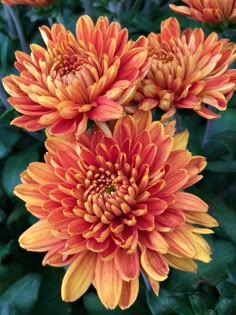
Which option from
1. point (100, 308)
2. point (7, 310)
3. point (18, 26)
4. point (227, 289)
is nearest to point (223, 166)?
point (227, 289)

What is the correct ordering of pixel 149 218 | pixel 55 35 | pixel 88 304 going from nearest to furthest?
1. pixel 149 218
2. pixel 55 35
3. pixel 88 304

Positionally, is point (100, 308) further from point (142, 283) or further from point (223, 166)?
point (223, 166)

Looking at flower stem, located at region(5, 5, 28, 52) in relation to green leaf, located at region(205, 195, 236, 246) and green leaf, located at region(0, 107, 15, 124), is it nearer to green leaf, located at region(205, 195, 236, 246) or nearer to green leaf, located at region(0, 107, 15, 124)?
green leaf, located at region(0, 107, 15, 124)

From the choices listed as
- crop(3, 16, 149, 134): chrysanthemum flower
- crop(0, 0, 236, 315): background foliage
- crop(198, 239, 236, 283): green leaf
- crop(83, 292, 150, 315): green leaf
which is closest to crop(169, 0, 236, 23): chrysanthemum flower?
crop(0, 0, 236, 315): background foliage

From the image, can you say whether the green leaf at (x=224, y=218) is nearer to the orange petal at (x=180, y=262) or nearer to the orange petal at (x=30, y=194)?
the orange petal at (x=180, y=262)

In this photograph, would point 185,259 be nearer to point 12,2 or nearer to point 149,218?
point 149,218

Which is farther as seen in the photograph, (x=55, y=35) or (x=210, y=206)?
(x=210, y=206)

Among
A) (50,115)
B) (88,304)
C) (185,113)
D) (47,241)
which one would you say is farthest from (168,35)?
(88,304)
